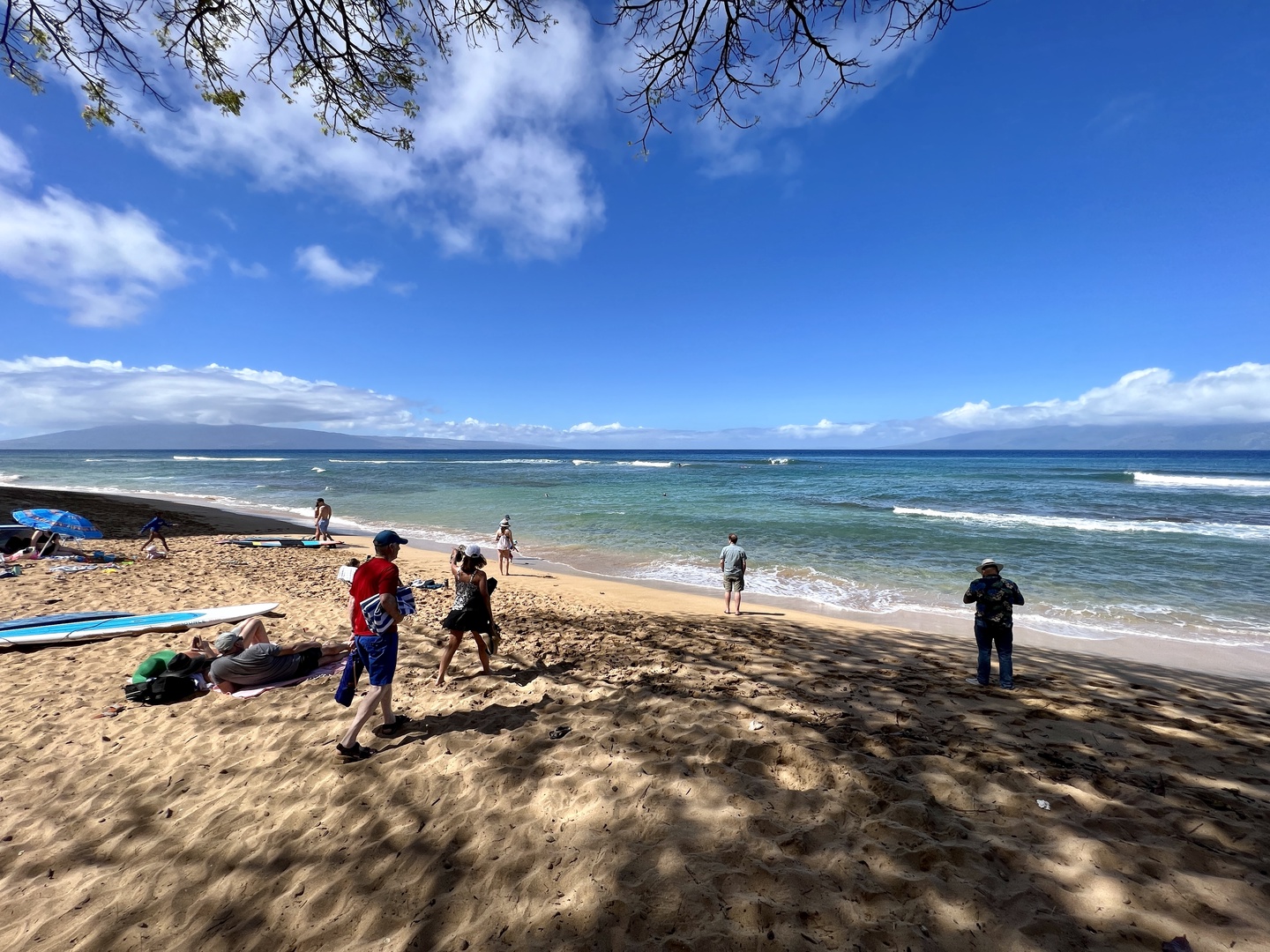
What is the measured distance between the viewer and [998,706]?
5074 millimetres

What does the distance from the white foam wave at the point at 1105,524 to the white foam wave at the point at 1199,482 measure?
2580 cm

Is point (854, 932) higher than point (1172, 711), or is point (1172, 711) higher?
point (854, 932)

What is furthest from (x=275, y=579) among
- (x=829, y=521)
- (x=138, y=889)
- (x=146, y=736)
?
(x=829, y=521)

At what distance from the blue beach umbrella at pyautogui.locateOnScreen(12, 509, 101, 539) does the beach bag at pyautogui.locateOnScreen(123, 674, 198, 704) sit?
40.3ft

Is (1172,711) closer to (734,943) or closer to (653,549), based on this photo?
(734,943)

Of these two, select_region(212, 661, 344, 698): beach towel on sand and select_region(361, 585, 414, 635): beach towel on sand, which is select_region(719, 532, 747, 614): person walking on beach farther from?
select_region(361, 585, 414, 635): beach towel on sand

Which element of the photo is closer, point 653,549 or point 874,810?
point 874,810

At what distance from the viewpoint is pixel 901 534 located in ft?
63.2

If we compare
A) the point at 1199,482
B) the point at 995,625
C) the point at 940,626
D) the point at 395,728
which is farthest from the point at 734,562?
the point at 1199,482

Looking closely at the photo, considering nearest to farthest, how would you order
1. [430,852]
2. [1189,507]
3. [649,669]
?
[430,852] < [649,669] < [1189,507]

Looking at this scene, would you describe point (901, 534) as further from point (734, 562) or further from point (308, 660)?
point (308, 660)

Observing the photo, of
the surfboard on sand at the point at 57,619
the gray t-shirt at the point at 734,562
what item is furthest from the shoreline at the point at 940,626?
the surfboard on sand at the point at 57,619

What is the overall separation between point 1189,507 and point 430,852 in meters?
39.7

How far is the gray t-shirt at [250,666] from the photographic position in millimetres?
5398
